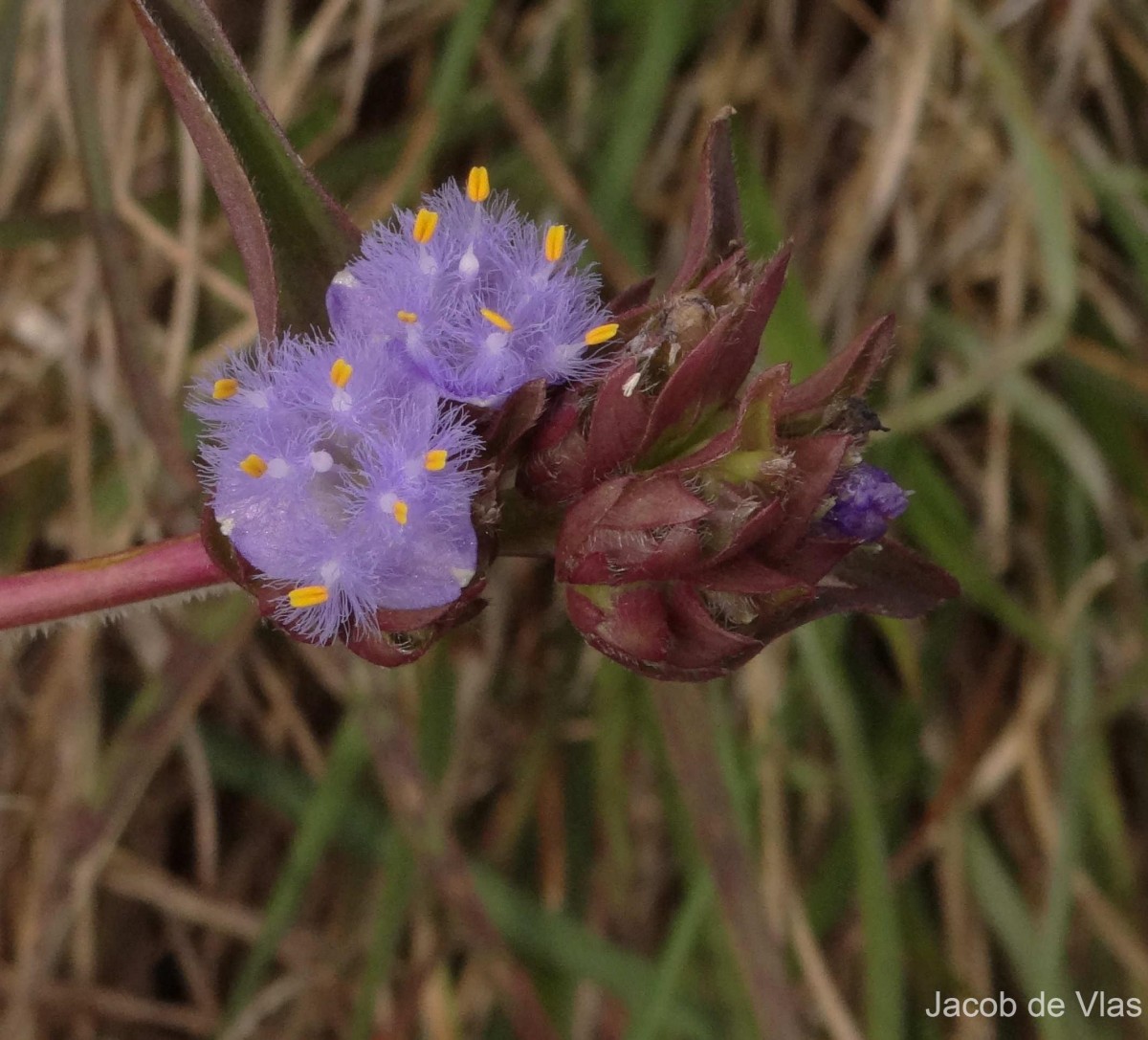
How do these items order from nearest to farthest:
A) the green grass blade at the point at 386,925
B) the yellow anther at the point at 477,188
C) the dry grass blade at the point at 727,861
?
the yellow anther at the point at 477,188 → the dry grass blade at the point at 727,861 → the green grass blade at the point at 386,925

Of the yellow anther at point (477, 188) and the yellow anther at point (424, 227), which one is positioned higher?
the yellow anther at point (477, 188)

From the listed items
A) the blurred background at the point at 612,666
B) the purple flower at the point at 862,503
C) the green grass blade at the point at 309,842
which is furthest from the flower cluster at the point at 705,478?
the green grass blade at the point at 309,842

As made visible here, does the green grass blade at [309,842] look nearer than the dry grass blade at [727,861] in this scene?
No

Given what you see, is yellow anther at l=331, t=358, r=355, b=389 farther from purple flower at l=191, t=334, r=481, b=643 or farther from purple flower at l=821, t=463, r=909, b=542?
purple flower at l=821, t=463, r=909, b=542

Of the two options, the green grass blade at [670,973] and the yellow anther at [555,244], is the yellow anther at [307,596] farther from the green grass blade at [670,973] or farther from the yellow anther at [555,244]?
the green grass blade at [670,973]

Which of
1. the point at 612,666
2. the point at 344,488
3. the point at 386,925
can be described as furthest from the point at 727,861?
the point at 344,488

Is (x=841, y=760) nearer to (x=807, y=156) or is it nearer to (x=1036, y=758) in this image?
(x=1036, y=758)

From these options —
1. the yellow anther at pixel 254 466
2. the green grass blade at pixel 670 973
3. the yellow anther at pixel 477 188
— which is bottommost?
the green grass blade at pixel 670 973

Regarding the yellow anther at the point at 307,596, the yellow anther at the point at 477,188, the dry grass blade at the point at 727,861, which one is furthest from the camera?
the dry grass blade at the point at 727,861
